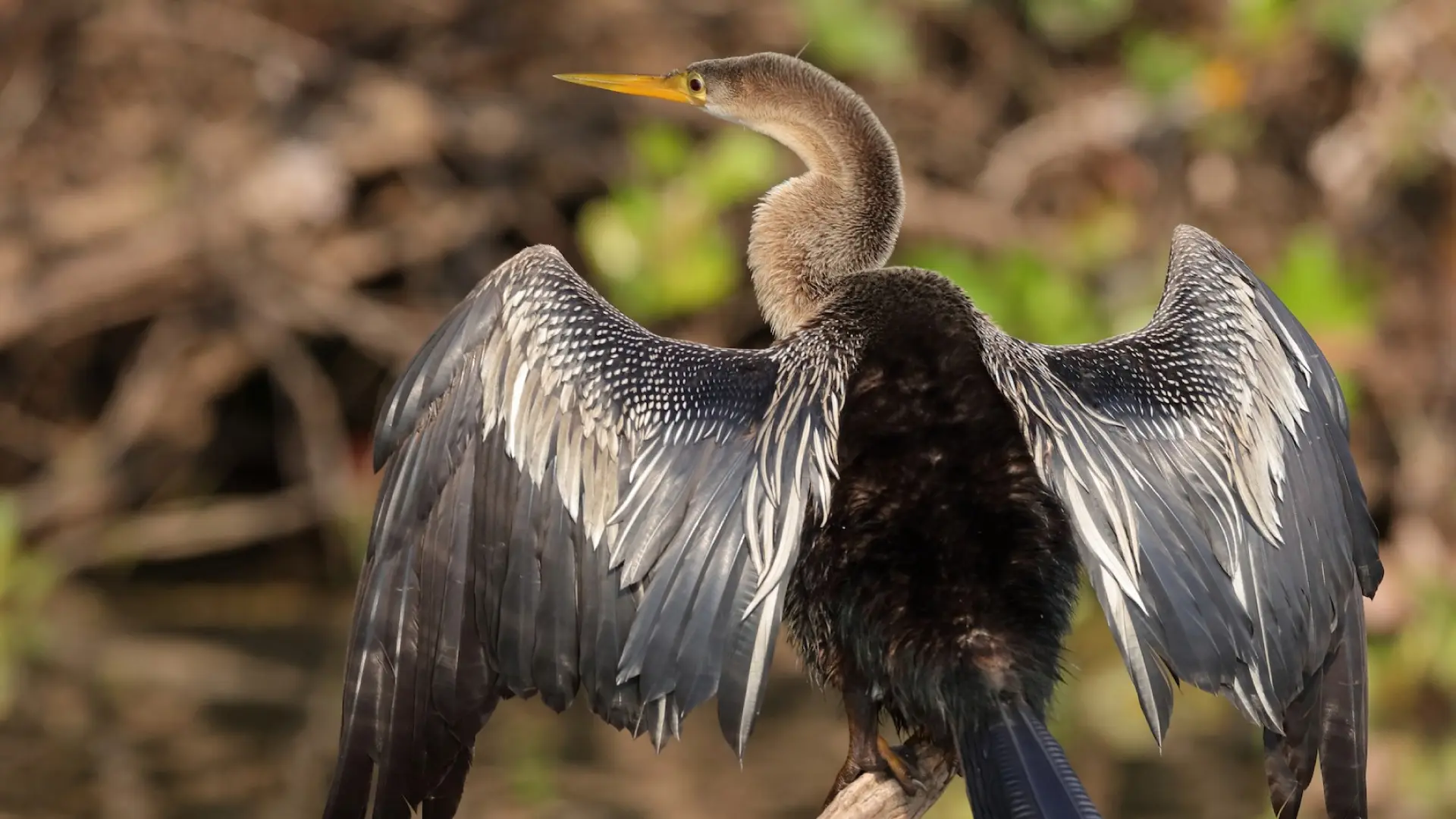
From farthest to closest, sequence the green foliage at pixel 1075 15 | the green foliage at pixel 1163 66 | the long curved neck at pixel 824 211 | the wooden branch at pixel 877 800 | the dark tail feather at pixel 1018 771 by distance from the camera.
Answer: the green foliage at pixel 1075 15
the green foliage at pixel 1163 66
the long curved neck at pixel 824 211
the wooden branch at pixel 877 800
the dark tail feather at pixel 1018 771

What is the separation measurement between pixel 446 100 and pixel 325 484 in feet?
6.30

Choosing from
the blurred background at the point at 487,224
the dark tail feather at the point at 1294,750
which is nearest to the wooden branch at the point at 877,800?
the dark tail feather at the point at 1294,750

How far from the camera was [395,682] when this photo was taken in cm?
342

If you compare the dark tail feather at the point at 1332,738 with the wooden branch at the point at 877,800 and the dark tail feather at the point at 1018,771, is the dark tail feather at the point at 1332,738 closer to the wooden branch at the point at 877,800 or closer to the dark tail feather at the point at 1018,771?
the wooden branch at the point at 877,800

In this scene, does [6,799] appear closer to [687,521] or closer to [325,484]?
[325,484]

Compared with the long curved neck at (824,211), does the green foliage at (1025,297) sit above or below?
above

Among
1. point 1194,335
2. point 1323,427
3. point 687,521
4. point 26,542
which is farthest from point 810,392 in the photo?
point 26,542

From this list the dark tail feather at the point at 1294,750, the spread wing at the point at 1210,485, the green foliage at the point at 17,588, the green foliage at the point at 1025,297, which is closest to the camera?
the spread wing at the point at 1210,485

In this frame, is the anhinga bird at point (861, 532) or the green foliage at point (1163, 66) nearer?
the anhinga bird at point (861, 532)

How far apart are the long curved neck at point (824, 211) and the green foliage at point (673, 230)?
11.6 ft

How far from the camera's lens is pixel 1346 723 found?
3686 mm

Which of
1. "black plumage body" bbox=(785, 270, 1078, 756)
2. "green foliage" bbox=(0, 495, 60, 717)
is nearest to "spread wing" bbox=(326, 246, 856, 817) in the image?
"black plumage body" bbox=(785, 270, 1078, 756)

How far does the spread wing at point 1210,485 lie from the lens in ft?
10.1

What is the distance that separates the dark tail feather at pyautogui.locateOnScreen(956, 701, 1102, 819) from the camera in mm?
2799
